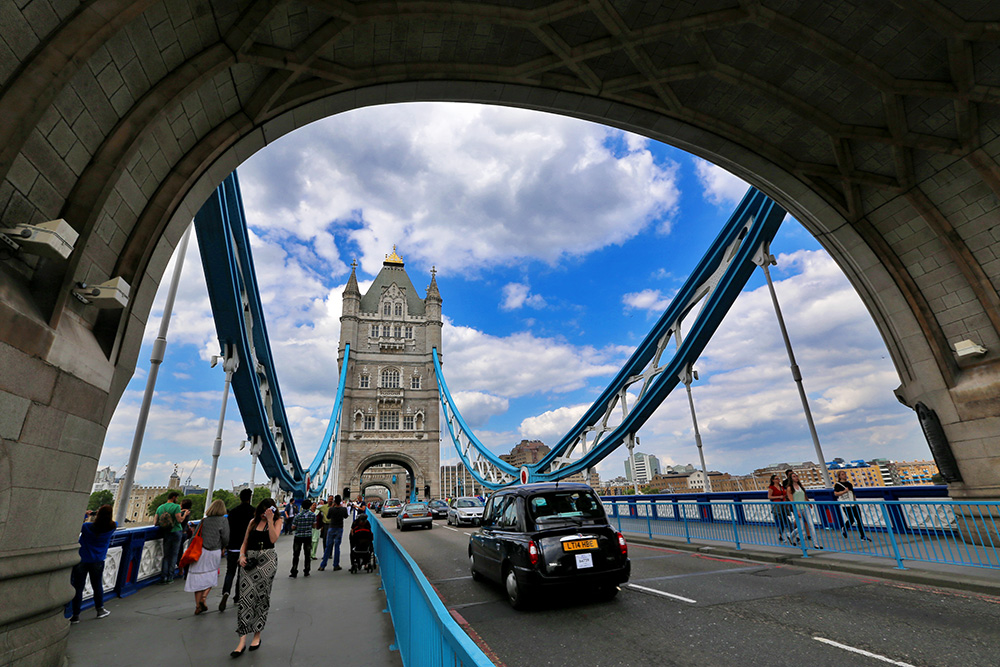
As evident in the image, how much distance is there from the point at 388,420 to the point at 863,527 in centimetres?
5755

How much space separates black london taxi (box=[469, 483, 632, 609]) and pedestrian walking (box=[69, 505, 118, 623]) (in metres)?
5.62

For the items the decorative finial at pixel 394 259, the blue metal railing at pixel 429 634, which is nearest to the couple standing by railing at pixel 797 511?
the blue metal railing at pixel 429 634

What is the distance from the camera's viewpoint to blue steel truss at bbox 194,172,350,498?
45.8 ft

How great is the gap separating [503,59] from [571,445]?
103 feet

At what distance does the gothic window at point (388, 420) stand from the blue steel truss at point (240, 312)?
2870 cm

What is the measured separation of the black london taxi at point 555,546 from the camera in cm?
579

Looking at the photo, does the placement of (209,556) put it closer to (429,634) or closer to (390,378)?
(429,634)

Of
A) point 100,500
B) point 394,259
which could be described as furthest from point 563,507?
point 394,259

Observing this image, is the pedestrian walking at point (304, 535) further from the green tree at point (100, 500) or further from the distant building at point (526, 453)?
the distant building at point (526, 453)

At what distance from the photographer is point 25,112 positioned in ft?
12.3

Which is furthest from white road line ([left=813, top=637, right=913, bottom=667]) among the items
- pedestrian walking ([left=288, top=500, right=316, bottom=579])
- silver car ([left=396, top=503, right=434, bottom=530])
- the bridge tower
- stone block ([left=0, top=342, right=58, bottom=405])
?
the bridge tower

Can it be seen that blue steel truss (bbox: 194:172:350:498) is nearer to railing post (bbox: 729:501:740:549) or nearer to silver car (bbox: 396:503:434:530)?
silver car (bbox: 396:503:434:530)

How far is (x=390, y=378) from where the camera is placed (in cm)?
6341

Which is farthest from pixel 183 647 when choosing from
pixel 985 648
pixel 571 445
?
pixel 571 445
